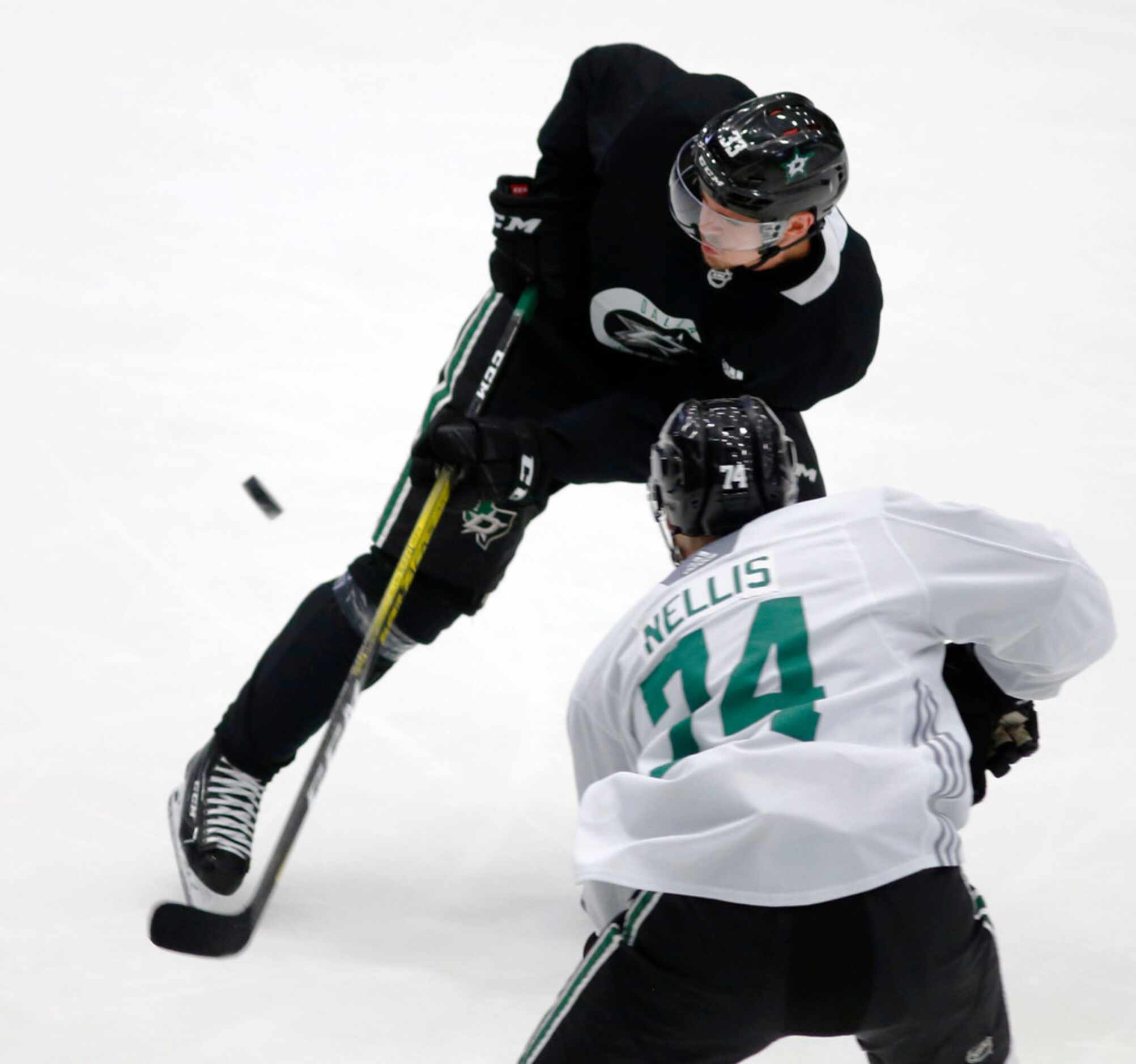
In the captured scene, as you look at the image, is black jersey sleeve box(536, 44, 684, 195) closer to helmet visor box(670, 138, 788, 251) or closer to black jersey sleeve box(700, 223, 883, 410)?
helmet visor box(670, 138, 788, 251)

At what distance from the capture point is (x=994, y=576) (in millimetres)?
1545

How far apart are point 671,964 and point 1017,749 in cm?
57

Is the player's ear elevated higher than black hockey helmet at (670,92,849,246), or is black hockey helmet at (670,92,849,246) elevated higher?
black hockey helmet at (670,92,849,246)

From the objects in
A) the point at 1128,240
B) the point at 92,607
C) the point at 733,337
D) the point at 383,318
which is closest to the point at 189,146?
the point at 383,318

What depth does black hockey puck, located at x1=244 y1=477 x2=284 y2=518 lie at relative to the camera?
2.72 m

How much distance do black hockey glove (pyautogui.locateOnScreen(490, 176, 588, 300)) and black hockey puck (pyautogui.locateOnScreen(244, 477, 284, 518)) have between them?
1.94 ft

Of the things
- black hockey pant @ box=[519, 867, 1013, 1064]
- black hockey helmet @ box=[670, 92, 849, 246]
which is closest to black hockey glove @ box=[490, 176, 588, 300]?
black hockey helmet @ box=[670, 92, 849, 246]

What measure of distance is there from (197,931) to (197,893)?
172mm

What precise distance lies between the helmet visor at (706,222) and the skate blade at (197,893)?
1058 millimetres

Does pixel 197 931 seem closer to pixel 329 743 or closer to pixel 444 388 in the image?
pixel 329 743

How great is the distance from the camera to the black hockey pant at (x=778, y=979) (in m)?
1.44

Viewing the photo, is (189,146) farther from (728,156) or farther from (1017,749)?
(1017,749)

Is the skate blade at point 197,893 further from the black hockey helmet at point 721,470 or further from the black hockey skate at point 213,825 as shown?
the black hockey helmet at point 721,470

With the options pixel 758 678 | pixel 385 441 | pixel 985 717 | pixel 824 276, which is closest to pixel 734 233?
pixel 824 276
